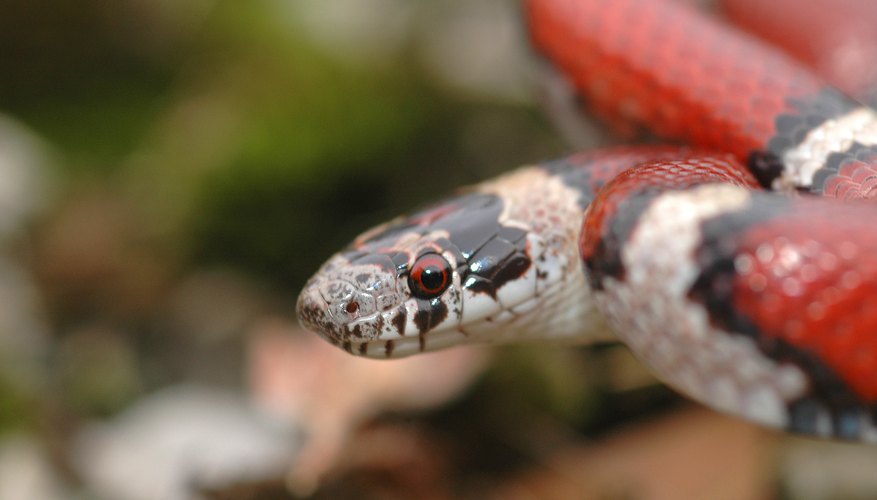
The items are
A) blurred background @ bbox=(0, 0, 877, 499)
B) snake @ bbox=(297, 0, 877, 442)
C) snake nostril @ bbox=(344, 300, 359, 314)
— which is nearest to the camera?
snake @ bbox=(297, 0, 877, 442)

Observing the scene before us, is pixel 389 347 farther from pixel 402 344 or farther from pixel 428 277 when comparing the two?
pixel 428 277

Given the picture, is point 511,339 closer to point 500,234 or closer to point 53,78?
point 500,234

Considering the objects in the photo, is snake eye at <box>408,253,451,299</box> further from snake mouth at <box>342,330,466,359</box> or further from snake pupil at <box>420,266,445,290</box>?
snake mouth at <box>342,330,466,359</box>

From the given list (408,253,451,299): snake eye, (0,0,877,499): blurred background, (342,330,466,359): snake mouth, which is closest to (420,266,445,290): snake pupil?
(408,253,451,299): snake eye

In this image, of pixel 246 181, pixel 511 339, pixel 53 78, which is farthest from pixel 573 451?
pixel 53 78

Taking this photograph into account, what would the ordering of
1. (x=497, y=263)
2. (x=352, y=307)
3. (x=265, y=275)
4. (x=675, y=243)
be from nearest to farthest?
(x=675, y=243), (x=352, y=307), (x=497, y=263), (x=265, y=275)

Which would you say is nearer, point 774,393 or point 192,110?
point 774,393

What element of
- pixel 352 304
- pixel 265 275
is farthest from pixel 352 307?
pixel 265 275
